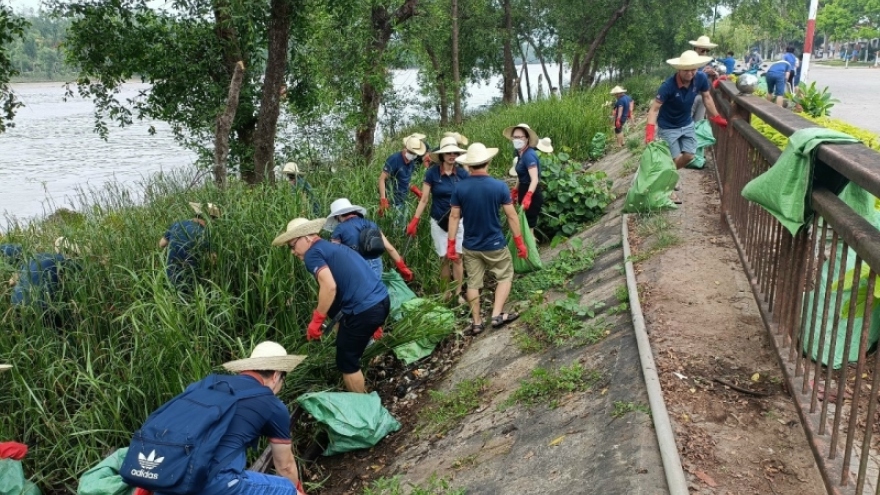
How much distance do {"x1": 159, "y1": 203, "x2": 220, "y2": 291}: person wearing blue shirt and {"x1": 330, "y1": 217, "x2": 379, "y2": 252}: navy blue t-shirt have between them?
1187 mm

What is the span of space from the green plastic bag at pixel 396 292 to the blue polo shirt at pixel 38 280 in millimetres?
2791

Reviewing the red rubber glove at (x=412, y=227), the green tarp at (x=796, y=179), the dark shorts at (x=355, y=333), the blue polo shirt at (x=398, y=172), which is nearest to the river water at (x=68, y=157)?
the blue polo shirt at (x=398, y=172)

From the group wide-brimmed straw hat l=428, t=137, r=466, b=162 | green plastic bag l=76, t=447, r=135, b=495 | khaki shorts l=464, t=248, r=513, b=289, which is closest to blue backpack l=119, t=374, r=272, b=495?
green plastic bag l=76, t=447, r=135, b=495

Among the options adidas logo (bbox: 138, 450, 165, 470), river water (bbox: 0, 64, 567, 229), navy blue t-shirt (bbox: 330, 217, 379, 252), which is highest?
navy blue t-shirt (bbox: 330, 217, 379, 252)

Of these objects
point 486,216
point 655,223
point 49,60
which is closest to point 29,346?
point 486,216

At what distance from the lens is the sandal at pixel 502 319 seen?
Result: 233 inches

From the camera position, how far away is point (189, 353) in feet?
15.0

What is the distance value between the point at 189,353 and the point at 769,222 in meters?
3.73

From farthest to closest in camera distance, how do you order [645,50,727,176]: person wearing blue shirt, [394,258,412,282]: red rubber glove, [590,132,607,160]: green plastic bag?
1. [590,132,607,160]: green plastic bag
2. [645,50,727,176]: person wearing blue shirt
3. [394,258,412,282]: red rubber glove

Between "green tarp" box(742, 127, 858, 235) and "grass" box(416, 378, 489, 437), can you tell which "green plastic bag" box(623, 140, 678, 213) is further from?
"green tarp" box(742, 127, 858, 235)

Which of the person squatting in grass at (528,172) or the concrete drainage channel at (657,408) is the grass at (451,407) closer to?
the concrete drainage channel at (657,408)

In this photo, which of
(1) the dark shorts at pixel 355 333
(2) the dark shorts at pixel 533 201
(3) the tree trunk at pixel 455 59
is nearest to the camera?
(1) the dark shorts at pixel 355 333

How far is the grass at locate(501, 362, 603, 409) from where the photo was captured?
405 cm

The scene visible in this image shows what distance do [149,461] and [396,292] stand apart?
364cm
